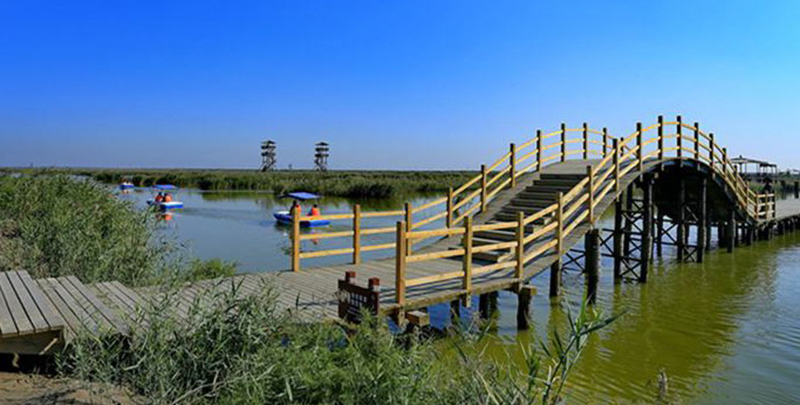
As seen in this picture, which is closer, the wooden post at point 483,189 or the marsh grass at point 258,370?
the marsh grass at point 258,370

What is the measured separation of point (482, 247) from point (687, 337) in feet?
15.5

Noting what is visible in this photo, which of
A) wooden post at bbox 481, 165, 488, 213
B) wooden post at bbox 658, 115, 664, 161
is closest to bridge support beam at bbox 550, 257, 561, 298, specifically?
wooden post at bbox 481, 165, 488, 213

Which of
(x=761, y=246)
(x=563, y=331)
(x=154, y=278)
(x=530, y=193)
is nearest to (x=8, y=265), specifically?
(x=154, y=278)

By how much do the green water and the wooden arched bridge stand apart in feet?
3.40

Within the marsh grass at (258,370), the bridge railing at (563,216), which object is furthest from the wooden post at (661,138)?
the marsh grass at (258,370)

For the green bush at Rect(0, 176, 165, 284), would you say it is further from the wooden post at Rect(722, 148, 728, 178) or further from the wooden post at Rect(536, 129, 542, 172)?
the wooden post at Rect(722, 148, 728, 178)

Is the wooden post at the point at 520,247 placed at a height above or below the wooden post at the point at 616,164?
below

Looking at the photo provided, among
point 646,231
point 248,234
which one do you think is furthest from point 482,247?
point 248,234

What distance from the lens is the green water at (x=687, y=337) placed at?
26.0 ft

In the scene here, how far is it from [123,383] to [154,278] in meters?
5.28

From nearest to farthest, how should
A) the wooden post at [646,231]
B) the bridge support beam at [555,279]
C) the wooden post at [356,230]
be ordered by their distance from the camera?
the wooden post at [356,230] → the bridge support beam at [555,279] → the wooden post at [646,231]

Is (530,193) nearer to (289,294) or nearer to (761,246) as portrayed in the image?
(289,294)

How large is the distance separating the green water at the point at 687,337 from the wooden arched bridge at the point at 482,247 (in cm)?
104

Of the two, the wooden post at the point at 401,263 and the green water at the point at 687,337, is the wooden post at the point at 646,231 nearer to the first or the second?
the green water at the point at 687,337
